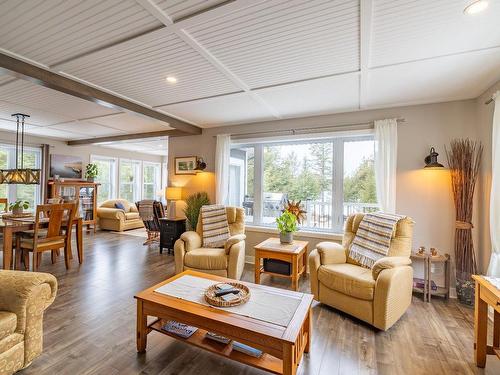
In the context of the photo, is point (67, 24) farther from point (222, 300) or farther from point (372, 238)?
point (372, 238)

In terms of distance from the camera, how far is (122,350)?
6.22 feet

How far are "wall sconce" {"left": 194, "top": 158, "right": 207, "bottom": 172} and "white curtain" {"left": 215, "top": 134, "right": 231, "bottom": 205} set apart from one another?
14.3 inches

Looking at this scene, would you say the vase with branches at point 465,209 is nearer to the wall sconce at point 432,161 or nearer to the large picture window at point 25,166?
the wall sconce at point 432,161

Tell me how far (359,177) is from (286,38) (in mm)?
2543

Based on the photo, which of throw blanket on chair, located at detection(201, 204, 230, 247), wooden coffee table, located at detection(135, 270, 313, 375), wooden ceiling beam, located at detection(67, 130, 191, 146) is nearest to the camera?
wooden coffee table, located at detection(135, 270, 313, 375)

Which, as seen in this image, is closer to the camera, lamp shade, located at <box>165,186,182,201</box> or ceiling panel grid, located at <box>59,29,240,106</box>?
ceiling panel grid, located at <box>59,29,240,106</box>

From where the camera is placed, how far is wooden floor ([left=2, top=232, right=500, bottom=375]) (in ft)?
5.71

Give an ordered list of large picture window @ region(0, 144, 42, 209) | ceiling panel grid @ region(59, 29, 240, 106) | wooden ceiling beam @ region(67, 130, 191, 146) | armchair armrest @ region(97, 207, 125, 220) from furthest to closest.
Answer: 1. armchair armrest @ region(97, 207, 125, 220)
2. large picture window @ region(0, 144, 42, 209)
3. wooden ceiling beam @ region(67, 130, 191, 146)
4. ceiling panel grid @ region(59, 29, 240, 106)

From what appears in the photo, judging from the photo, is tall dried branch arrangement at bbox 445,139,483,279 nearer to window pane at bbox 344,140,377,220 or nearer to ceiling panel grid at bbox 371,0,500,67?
window pane at bbox 344,140,377,220

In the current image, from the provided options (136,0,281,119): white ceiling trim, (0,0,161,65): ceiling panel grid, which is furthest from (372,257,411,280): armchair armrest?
(0,0,161,65): ceiling panel grid

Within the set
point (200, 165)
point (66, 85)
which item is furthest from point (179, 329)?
point (200, 165)

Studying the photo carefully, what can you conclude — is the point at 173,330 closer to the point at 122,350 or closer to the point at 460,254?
the point at 122,350

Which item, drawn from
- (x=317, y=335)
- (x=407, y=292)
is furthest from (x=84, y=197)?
(x=407, y=292)

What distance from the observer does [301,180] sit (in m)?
4.23
